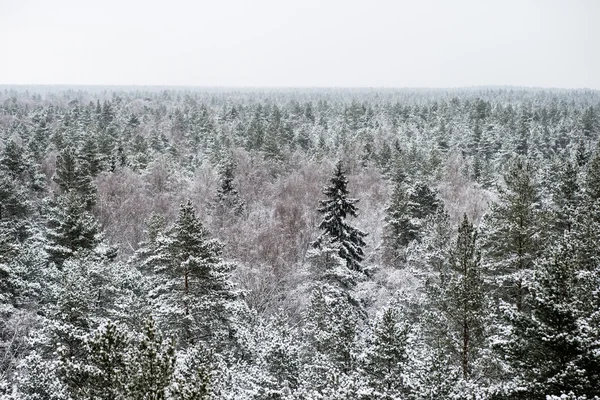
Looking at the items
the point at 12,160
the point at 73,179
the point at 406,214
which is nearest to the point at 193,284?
the point at 406,214

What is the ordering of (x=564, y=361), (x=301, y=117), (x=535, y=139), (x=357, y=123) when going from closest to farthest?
(x=564, y=361)
(x=535, y=139)
(x=357, y=123)
(x=301, y=117)

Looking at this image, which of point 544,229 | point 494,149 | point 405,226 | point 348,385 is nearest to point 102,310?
point 348,385

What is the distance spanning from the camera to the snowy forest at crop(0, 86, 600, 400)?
39.2 ft

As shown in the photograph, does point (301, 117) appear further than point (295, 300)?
Yes

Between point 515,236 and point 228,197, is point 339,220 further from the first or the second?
point 228,197

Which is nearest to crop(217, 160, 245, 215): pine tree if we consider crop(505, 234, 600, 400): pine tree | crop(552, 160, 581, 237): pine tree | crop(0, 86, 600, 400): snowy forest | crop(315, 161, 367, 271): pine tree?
crop(0, 86, 600, 400): snowy forest

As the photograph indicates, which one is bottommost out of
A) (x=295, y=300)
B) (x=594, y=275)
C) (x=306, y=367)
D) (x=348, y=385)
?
(x=295, y=300)

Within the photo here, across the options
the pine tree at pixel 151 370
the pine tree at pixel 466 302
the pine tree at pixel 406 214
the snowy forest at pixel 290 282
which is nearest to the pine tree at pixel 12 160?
the snowy forest at pixel 290 282

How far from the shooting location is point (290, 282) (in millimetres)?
38938

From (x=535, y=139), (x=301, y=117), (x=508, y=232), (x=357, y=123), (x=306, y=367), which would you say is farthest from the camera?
(x=301, y=117)

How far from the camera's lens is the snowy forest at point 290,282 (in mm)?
11945

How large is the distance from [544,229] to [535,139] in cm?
6521

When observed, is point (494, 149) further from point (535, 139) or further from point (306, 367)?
point (306, 367)

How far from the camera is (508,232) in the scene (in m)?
20.8
